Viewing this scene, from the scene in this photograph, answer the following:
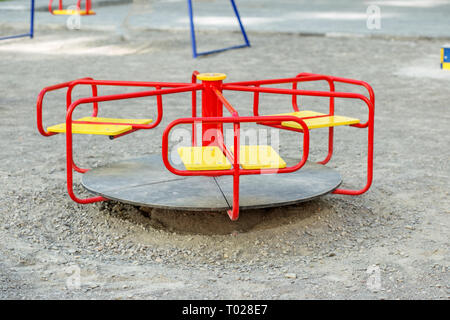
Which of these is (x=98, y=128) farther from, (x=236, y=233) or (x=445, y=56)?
(x=445, y=56)

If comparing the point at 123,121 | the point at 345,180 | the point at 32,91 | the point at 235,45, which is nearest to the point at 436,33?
the point at 235,45

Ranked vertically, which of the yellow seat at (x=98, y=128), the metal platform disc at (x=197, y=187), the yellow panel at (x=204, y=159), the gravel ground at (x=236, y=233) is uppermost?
the yellow seat at (x=98, y=128)

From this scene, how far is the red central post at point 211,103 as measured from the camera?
451cm

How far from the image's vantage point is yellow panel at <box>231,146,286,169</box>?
388 centimetres

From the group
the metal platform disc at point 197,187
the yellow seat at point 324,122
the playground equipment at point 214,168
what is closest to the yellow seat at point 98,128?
the playground equipment at point 214,168

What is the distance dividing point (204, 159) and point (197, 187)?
362mm

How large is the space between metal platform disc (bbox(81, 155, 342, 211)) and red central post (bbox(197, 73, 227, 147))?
316mm

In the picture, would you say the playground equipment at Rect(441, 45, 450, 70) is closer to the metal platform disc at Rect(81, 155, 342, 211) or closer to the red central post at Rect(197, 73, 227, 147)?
the metal platform disc at Rect(81, 155, 342, 211)

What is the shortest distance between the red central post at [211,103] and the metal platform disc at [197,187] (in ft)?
1.04

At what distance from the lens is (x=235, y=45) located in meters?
12.3

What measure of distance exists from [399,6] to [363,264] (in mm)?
15445

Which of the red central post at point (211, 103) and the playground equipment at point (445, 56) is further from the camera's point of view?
the playground equipment at point (445, 56)

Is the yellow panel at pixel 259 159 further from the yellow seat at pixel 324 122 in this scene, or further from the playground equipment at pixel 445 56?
the playground equipment at pixel 445 56
